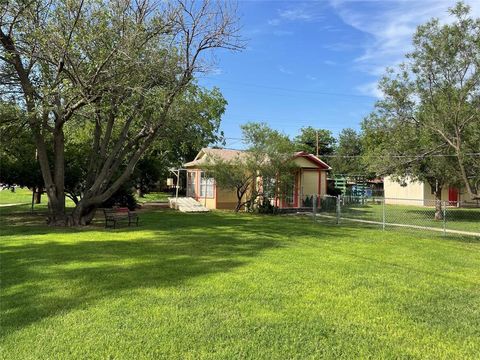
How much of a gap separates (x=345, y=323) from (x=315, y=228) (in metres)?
10.4

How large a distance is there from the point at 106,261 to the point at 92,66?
7.11m

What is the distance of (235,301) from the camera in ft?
18.1

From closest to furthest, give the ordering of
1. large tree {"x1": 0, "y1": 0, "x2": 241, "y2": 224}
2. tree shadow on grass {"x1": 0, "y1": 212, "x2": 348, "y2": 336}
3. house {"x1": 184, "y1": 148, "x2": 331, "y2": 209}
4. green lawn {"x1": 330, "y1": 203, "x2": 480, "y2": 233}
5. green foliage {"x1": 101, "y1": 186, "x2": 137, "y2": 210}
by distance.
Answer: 1. tree shadow on grass {"x1": 0, "y1": 212, "x2": 348, "y2": 336}
2. large tree {"x1": 0, "y1": 0, "x2": 241, "y2": 224}
3. green lawn {"x1": 330, "y1": 203, "x2": 480, "y2": 233}
4. green foliage {"x1": 101, "y1": 186, "x2": 137, "y2": 210}
5. house {"x1": 184, "y1": 148, "x2": 331, "y2": 209}

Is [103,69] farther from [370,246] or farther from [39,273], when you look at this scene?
[370,246]

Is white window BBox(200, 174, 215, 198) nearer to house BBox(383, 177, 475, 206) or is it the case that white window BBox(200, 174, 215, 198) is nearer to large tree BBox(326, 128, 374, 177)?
house BBox(383, 177, 475, 206)

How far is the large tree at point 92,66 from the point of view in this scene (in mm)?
12633

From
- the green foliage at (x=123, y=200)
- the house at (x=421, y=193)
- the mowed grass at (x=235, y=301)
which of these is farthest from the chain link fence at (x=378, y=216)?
the green foliage at (x=123, y=200)

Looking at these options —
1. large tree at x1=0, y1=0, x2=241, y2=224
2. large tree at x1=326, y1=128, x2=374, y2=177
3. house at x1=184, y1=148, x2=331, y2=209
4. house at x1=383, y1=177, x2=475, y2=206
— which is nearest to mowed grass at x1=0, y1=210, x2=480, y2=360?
large tree at x1=0, y1=0, x2=241, y2=224

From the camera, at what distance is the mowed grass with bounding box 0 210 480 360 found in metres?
4.14

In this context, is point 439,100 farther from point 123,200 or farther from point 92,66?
point 123,200

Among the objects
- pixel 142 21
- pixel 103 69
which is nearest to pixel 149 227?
pixel 103 69

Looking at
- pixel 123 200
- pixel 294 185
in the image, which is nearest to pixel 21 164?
pixel 123 200

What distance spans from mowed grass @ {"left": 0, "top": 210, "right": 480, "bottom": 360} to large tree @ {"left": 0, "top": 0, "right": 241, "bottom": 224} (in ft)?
16.1

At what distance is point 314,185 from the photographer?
26844mm
